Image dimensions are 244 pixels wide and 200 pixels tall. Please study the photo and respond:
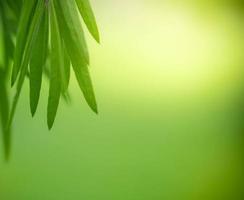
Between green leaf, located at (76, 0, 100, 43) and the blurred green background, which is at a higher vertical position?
green leaf, located at (76, 0, 100, 43)

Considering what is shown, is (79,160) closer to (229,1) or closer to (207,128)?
(207,128)

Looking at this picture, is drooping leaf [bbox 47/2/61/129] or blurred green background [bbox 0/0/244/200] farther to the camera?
blurred green background [bbox 0/0/244/200]

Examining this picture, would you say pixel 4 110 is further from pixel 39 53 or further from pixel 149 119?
pixel 149 119

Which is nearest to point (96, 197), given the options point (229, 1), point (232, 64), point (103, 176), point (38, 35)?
point (103, 176)

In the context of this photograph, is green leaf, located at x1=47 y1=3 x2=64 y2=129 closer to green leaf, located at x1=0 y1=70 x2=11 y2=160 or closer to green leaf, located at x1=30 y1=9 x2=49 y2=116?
green leaf, located at x1=30 y1=9 x2=49 y2=116

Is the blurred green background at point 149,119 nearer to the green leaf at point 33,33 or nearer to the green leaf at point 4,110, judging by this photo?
the green leaf at point 4,110

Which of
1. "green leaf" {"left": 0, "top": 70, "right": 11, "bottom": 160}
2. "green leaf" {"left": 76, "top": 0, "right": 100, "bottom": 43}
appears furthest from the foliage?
"green leaf" {"left": 0, "top": 70, "right": 11, "bottom": 160}
